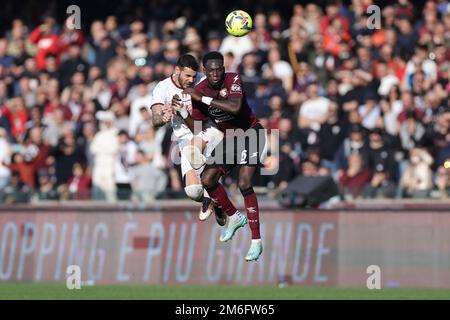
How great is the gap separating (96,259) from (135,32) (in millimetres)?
5488

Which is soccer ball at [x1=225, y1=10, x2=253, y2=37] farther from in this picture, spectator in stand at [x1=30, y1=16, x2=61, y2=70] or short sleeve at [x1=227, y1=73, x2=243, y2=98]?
spectator in stand at [x1=30, y1=16, x2=61, y2=70]

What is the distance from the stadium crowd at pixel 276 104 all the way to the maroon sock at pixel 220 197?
5250 millimetres

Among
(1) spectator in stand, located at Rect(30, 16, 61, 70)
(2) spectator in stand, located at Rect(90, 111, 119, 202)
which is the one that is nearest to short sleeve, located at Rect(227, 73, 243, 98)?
(2) spectator in stand, located at Rect(90, 111, 119, 202)

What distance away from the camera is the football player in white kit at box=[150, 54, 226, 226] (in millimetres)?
17797

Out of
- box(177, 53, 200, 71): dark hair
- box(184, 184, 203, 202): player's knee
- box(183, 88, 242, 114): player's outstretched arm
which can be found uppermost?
box(177, 53, 200, 71): dark hair

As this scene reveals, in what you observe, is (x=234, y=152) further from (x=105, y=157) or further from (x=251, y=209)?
(x=105, y=157)

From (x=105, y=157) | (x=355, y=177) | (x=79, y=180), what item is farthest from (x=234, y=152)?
(x=79, y=180)

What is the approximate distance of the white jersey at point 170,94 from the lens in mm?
18172

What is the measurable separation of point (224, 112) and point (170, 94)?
0.85 meters

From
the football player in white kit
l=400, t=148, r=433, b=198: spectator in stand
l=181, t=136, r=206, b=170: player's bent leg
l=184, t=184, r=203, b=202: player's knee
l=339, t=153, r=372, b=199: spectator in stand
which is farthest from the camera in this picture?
l=339, t=153, r=372, b=199: spectator in stand

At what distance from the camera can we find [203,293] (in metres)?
23.0

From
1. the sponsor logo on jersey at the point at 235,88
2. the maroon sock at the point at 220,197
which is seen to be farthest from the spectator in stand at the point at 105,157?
the sponsor logo on jersey at the point at 235,88

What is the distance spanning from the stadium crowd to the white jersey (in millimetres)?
4622

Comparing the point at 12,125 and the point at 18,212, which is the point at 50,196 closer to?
the point at 18,212
